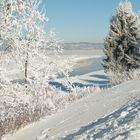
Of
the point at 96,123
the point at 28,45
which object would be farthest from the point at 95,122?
the point at 28,45

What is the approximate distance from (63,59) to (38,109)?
54.9 inches

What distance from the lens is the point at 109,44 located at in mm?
37875

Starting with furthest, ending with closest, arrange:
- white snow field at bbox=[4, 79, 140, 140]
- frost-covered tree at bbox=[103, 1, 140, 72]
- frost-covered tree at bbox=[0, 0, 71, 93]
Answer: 1. frost-covered tree at bbox=[103, 1, 140, 72]
2. frost-covered tree at bbox=[0, 0, 71, 93]
3. white snow field at bbox=[4, 79, 140, 140]

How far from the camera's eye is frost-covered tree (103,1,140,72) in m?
36.8

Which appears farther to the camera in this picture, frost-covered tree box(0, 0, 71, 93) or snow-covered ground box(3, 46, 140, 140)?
frost-covered tree box(0, 0, 71, 93)

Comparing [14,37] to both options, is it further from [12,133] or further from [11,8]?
[12,133]

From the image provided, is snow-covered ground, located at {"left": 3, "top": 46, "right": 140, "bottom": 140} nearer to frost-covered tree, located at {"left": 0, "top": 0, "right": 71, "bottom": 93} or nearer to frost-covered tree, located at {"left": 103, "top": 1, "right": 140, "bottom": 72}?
frost-covered tree, located at {"left": 0, "top": 0, "right": 71, "bottom": 93}

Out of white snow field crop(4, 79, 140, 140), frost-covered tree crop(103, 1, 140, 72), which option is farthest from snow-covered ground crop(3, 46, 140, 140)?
frost-covered tree crop(103, 1, 140, 72)

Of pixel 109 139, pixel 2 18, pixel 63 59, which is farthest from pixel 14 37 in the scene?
pixel 109 139

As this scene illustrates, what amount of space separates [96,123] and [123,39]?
2996cm

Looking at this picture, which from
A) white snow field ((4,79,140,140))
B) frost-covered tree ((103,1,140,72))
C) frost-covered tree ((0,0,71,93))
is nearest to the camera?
white snow field ((4,79,140,140))

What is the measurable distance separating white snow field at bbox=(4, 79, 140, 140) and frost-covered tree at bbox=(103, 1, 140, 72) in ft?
80.0

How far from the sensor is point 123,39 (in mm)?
37750

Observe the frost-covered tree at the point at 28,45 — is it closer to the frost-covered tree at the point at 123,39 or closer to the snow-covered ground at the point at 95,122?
the snow-covered ground at the point at 95,122
